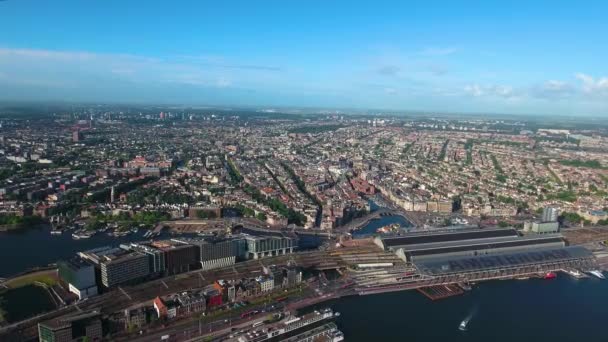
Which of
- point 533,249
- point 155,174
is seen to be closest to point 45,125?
point 155,174

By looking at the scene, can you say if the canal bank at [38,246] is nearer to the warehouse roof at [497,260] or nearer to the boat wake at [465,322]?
the warehouse roof at [497,260]

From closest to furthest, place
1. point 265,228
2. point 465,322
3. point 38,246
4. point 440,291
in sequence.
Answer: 1. point 465,322
2. point 440,291
3. point 38,246
4. point 265,228

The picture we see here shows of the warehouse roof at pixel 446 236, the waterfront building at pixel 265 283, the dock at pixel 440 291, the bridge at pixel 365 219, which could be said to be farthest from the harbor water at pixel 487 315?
the bridge at pixel 365 219

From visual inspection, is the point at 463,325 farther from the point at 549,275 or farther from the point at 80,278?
the point at 80,278

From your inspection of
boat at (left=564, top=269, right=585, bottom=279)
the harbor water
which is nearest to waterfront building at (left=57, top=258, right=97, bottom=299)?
the harbor water

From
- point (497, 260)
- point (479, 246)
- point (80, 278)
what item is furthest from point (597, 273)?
point (80, 278)
